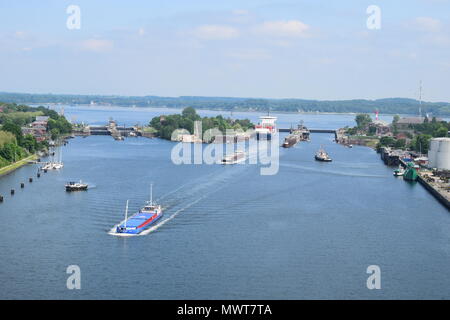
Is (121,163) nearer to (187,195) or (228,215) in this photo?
(187,195)

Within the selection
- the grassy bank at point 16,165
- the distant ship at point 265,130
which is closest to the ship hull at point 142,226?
the grassy bank at point 16,165

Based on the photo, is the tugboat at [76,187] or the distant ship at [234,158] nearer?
the tugboat at [76,187]

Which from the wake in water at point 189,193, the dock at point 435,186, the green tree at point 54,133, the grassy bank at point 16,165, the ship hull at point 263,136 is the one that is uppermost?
the green tree at point 54,133

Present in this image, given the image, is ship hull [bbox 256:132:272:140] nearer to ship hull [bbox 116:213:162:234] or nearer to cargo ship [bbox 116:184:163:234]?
cargo ship [bbox 116:184:163:234]

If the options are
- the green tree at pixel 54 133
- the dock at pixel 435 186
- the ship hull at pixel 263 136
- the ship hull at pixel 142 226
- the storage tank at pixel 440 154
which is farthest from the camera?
the ship hull at pixel 263 136

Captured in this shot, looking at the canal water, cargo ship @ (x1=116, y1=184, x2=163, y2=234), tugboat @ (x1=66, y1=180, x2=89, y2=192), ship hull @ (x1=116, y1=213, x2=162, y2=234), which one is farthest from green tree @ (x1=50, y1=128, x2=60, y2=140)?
ship hull @ (x1=116, y1=213, x2=162, y2=234)

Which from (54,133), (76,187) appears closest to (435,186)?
(76,187)

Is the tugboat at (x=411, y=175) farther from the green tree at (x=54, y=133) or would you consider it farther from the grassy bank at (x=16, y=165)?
the green tree at (x=54, y=133)

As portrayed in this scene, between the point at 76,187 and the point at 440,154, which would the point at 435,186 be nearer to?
the point at 440,154
